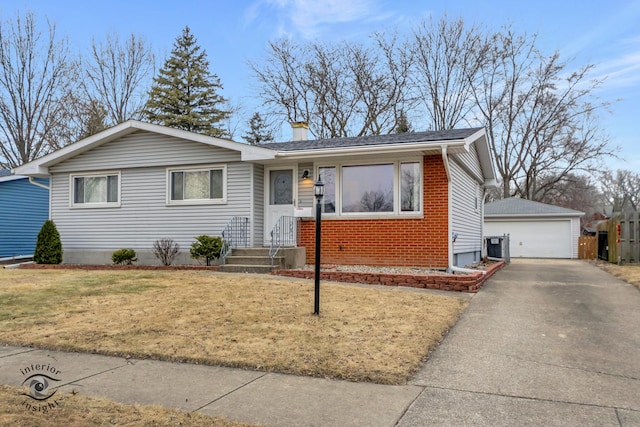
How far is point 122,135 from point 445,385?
1254cm

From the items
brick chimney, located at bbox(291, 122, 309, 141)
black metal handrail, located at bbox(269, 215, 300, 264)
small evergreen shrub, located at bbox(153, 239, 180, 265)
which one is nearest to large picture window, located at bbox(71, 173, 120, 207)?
small evergreen shrub, located at bbox(153, 239, 180, 265)

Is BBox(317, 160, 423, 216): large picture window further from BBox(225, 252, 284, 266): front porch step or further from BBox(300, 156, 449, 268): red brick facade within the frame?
BBox(225, 252, 284, 266): front porch step

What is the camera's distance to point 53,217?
49.1 feet

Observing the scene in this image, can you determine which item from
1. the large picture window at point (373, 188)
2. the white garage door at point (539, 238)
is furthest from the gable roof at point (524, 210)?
the large picture window at point (373, 188)

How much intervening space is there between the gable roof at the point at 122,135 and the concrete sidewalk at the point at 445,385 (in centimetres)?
761

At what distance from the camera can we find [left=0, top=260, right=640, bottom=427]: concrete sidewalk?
138 inches

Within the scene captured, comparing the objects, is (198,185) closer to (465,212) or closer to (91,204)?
(91,204)

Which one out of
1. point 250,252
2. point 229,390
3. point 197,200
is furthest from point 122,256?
point 229,390

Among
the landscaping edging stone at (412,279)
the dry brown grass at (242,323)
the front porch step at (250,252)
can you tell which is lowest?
the dry brown grass at (242,323)

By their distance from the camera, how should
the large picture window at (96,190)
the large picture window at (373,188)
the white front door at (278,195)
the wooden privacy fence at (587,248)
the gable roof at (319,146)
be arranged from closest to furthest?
1. the gable roof at (319,146)
2. the large picture window at (373,188)
3. the white front door at (278,195)
4. the large picture window at (96,190)
5. the wooden privacy fence at (587,248)

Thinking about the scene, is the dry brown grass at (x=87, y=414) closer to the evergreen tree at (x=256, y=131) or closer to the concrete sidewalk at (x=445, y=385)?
the concrete sidewalk at (x=445, y=385)

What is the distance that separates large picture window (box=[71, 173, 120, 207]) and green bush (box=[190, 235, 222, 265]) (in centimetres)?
373

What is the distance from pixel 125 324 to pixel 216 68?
3465 centimetres

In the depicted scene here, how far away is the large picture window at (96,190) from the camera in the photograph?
14.3m
